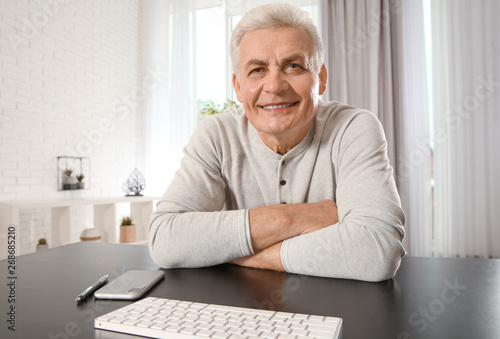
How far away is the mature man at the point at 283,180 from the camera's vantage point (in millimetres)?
927

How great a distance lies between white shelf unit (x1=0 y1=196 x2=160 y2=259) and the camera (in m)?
2.85

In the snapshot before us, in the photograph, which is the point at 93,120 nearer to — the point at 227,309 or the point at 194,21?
the point at 194,21

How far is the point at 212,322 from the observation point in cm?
54

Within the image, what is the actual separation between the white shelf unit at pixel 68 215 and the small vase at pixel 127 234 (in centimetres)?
12

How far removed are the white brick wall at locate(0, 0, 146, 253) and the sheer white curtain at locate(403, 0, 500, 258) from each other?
11.0 feet

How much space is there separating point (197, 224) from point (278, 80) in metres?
0.52

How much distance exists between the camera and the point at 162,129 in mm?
4922

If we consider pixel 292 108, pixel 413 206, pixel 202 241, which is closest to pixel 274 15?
pixel 292 108

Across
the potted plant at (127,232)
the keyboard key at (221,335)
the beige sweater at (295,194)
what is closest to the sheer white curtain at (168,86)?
the potted plant at (127,232)

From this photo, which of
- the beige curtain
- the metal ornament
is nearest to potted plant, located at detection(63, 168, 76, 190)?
the metal ornament

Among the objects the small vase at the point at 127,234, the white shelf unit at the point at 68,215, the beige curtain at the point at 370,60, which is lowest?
the small vase at the point at 127,234

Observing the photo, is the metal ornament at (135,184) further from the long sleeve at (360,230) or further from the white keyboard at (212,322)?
the white keyboard at (212,322)

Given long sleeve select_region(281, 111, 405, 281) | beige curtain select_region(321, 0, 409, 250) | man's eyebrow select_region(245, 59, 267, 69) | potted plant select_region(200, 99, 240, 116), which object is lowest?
long sleeve select_region(281, 111, 405, 281)

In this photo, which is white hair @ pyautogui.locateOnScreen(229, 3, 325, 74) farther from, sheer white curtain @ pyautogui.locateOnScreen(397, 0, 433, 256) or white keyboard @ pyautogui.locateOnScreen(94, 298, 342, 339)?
sheer white curtain @ pyautogui.locateOnScreen(397, 0, 433, 256)
